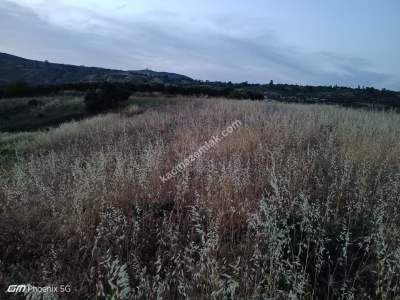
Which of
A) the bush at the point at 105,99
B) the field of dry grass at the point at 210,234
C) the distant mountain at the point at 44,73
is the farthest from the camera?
the distant mountain at the point at 44,73

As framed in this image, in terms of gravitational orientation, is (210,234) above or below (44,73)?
below

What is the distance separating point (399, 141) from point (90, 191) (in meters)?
4.80

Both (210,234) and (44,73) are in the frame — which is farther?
(44,73)

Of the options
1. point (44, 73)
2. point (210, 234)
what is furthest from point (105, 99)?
point (44, 73)

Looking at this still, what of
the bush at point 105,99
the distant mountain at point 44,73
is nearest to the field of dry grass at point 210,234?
the bush at point 105,99

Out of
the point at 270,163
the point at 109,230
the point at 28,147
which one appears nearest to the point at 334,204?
the point at 270,163

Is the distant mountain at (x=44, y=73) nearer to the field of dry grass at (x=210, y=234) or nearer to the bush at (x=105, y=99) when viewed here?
the bush at (x=105, y=99)

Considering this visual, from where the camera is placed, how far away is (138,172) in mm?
4719

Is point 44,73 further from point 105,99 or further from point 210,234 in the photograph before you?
point 210,234

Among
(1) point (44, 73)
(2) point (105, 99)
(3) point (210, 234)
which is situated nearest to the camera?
(3) point (210, 234)

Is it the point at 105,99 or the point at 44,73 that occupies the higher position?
the point at 44,73

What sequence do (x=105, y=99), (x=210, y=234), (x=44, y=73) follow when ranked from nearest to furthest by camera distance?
(x=210, y=234), (x=105, y=99), (x=44, y=73)

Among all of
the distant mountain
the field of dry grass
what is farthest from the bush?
the distant mountain

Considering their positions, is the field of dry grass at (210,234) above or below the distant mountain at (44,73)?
below
